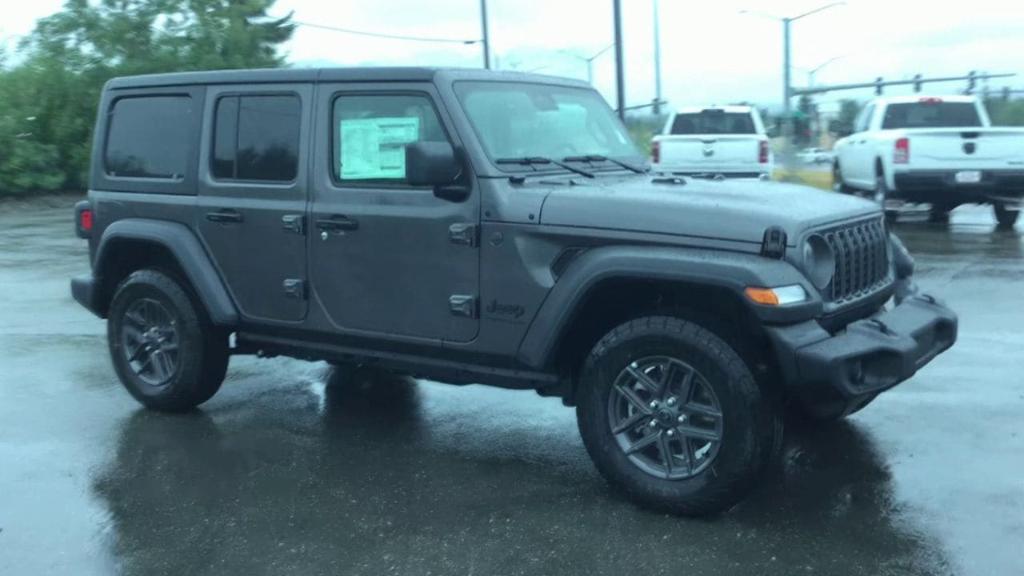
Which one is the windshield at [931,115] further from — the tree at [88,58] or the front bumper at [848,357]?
the tree at [88,58]

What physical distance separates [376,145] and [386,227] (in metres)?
0.45

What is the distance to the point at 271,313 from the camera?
19.5 feet

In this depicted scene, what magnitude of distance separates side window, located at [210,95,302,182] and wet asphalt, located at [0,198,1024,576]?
1.42 m

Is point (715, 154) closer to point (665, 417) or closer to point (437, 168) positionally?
point (437, 168)

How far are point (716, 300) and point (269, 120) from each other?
262 cm

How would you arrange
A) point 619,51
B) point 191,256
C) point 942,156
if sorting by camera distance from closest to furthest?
point 191,256, point 942,156, point 619,51

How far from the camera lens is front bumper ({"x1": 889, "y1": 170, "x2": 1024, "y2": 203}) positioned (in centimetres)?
1463

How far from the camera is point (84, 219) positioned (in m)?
6.80

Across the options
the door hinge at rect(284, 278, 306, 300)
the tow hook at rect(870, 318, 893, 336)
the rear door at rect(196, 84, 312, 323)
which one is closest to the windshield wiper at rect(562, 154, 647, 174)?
the rear door at rect(196, 84, 312, 323)

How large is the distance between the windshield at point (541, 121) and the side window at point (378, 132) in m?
0.23

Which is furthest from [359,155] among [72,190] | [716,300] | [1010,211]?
[72,190]

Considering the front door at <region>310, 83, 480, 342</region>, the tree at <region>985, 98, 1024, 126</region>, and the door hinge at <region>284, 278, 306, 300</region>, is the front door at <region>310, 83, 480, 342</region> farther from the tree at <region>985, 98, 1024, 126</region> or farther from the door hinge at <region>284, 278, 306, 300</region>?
the tree at <region>985, 98, 1024, 126</region>

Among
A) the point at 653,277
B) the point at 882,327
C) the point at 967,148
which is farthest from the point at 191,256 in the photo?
the point at 967,148

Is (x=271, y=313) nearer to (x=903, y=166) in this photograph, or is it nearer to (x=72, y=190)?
(x=903, y=166)
